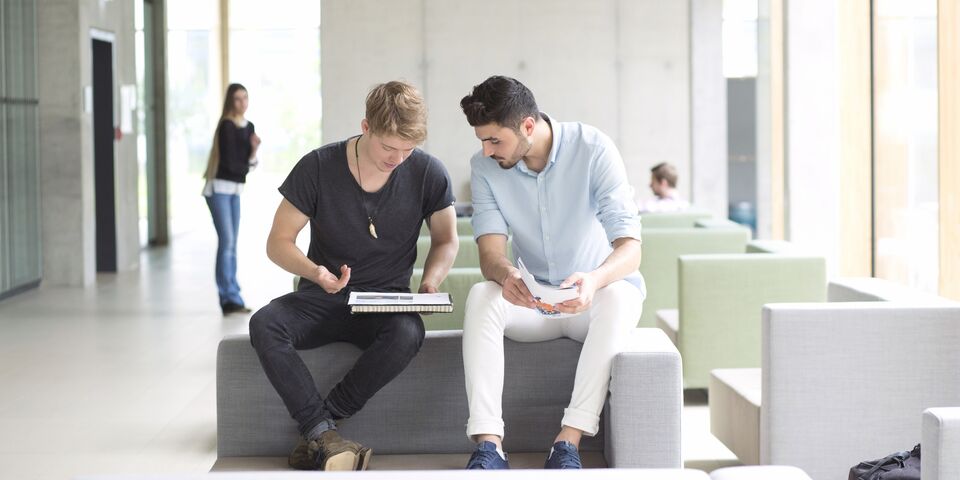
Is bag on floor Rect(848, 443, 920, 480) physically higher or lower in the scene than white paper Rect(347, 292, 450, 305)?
lower

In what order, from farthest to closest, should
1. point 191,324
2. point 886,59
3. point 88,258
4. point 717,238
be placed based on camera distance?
point 88,258 < point 191,324 < point 886,59 < point 717,238

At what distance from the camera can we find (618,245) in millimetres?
3264

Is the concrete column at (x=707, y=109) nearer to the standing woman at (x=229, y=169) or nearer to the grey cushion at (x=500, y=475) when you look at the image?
the standing woman at (x=229, y=169)

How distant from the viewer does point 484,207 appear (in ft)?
11.2

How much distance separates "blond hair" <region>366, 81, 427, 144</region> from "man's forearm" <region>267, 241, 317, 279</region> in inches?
15.2

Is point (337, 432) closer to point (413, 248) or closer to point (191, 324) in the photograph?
point (413, 248)

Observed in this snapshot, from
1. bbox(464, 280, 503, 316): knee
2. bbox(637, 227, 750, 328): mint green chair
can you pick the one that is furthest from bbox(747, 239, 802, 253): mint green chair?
bbox(464, 280, 503, 316): knee

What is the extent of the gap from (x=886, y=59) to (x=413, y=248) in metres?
4.12

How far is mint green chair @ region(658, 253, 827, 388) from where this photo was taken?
4.94 metres

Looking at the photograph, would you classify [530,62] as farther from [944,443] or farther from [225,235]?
[944,443]

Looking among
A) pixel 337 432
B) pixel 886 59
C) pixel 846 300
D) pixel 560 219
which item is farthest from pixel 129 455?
pixel 886 59

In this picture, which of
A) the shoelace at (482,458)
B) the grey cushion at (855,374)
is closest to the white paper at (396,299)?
the shoelace at (482,458)

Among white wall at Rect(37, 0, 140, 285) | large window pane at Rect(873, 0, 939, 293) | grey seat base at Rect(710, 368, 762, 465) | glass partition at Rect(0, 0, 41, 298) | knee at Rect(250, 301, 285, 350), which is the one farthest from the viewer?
white wall at Rect(37, 0, 140, 285)

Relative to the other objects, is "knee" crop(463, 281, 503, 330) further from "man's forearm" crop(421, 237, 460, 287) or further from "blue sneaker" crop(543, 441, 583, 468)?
"blue sneaker" crop(543, 441, 583, 468)
